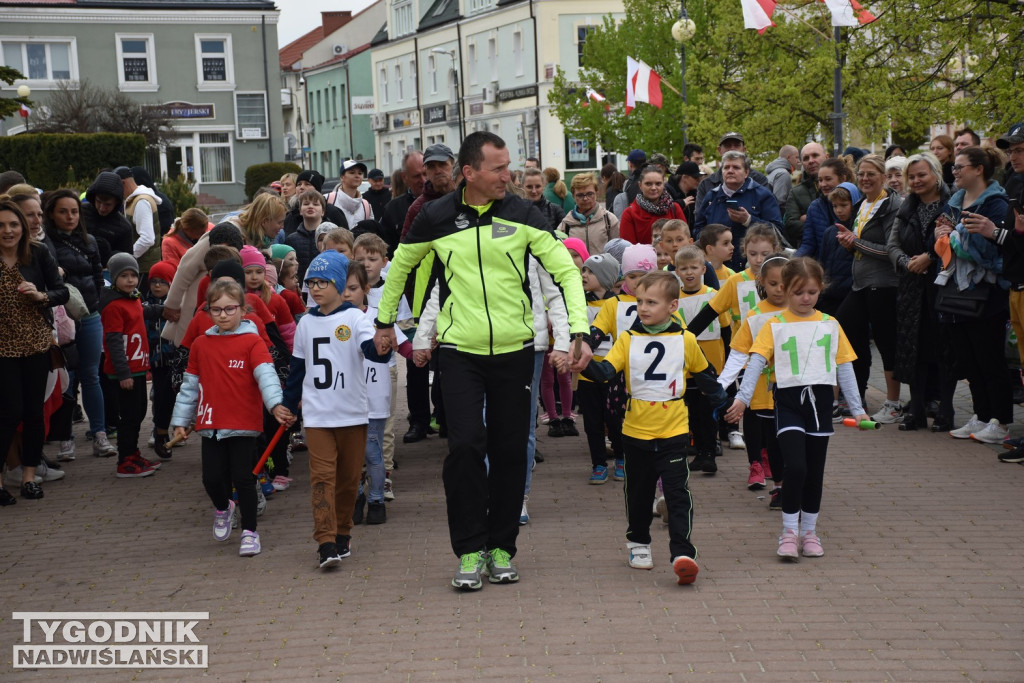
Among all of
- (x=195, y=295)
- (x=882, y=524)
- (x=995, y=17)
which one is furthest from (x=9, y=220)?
(x=995, y=17)

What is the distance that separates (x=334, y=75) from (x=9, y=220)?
7649 centimetres

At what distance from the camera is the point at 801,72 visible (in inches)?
1044

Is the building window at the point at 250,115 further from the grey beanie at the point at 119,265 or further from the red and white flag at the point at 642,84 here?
the grey beanie at the point at 119,265

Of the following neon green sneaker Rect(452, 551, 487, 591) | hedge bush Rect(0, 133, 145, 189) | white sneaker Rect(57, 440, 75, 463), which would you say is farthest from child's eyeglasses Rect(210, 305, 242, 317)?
hedge bush Rect(0, 133, 145, 189)

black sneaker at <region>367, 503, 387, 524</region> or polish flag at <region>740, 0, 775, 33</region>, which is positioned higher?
polish flag at <region>740, 0, 775, 33</region>

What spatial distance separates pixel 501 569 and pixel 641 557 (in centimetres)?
78

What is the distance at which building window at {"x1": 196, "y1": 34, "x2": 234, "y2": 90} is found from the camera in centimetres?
5934

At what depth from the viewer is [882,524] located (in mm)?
7512

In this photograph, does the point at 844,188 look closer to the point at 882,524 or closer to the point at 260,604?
the point at 882,524

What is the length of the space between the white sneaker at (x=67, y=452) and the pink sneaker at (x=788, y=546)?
6435mm

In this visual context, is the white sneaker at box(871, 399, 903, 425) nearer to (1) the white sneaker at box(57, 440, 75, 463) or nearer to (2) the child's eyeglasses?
(2) the child's eyeglasses

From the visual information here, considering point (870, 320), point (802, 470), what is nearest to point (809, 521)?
point (802, 470)

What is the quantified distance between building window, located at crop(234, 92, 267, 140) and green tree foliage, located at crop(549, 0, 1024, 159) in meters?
17.0

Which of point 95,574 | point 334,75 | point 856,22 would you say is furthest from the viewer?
point 334,75
